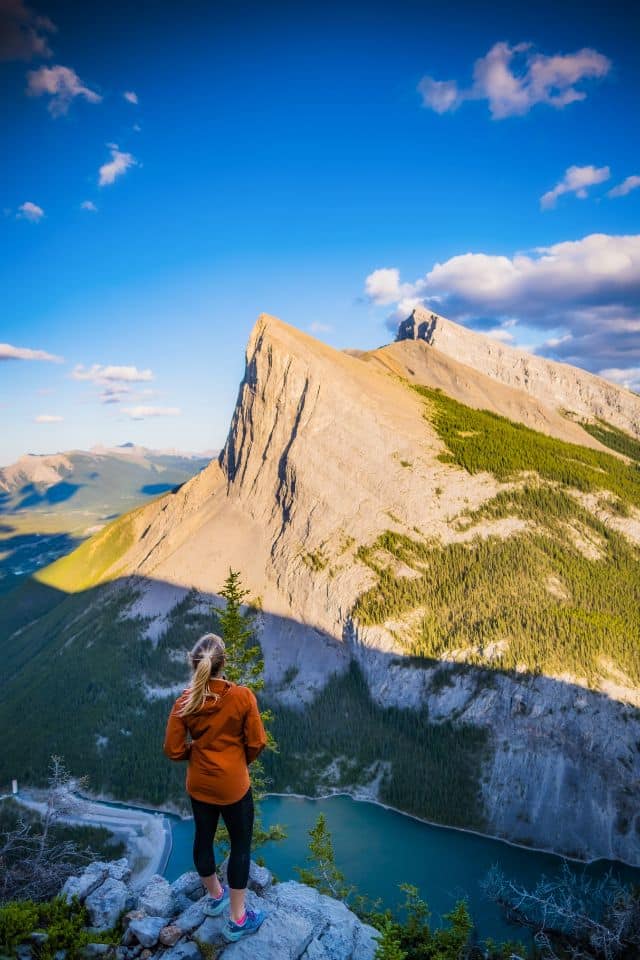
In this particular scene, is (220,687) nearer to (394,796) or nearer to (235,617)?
(235,617)

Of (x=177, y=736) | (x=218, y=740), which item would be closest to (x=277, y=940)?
(x=218, y=740)

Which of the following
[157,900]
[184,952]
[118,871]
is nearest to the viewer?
[184,952]

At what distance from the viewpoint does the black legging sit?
9.98 metres

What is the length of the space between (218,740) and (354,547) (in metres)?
94.1

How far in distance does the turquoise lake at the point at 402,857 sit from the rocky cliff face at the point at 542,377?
14626cm

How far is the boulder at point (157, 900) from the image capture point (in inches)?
471

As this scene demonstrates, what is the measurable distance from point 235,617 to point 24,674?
10873 cm

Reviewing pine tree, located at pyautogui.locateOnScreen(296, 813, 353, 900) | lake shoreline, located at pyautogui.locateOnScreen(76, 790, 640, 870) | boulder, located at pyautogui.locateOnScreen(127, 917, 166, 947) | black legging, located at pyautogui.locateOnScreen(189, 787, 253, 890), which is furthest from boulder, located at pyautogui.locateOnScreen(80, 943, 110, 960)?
lake shoreline, located at pyautogui.locateOnScreen(76, 790, 640, 870)

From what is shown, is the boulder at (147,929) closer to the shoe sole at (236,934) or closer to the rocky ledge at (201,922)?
the rocky ledge at (201,922)

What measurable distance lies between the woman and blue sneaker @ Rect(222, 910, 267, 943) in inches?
0.8

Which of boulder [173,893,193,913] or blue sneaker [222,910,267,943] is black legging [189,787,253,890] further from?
boulder [173,893,193,913]

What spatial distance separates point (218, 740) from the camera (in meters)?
Answer: 9.47

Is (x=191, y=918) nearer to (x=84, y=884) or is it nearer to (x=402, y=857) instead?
(x=84, y=884)

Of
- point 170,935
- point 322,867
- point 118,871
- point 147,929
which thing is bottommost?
point 322,867
